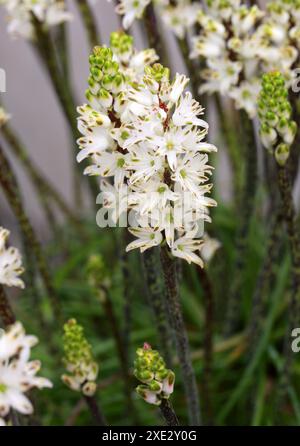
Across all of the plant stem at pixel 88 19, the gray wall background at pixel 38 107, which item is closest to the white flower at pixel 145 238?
the plant stem at pixel 88 19

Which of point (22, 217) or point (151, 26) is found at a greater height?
point (151, 26)

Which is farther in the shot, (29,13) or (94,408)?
(29,13)

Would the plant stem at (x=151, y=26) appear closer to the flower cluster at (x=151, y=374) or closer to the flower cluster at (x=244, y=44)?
the flower cluster at (x=244, y=44)

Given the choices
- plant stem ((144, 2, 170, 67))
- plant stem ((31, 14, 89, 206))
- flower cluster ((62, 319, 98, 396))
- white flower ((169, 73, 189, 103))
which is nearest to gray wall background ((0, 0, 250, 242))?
plant stem ((31, 14, 89, 206))

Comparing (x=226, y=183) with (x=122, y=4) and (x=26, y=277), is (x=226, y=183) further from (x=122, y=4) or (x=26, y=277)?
(x=122, y=4)

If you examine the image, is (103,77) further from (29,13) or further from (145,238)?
(29,13)

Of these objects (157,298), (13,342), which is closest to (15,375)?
(13,342)
